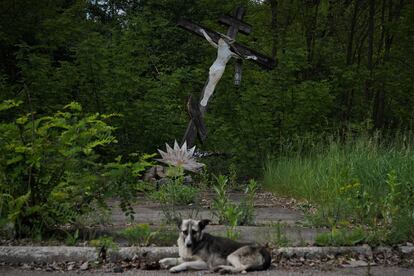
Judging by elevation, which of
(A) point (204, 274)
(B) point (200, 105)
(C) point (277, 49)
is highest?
(C) point (277, 49)

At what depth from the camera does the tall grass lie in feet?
24.7

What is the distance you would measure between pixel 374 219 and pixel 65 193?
142 inches

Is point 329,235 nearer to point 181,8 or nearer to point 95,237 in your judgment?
point 95,237

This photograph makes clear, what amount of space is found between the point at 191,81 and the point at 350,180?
1140cm

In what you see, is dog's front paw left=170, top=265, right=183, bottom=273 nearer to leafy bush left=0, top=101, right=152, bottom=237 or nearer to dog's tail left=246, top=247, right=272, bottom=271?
dog's tail left=246, top=247, right=272, bottom=271

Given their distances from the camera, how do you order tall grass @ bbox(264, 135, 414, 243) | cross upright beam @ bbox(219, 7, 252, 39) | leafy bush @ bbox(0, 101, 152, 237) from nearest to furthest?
leafy bush @ bbox(0, 101, 152, 237) → tall grass @ bbox(264, 135, 414, 243) → cross upright beam @ bbox(219, 7, 252, 39)

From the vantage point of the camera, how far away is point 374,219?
733cm

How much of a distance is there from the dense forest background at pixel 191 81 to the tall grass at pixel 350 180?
1.56 metres

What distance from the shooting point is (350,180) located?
848cm

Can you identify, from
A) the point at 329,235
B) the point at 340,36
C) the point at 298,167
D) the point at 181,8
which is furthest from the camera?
the point at 340,36

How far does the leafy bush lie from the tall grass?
9.03 ft

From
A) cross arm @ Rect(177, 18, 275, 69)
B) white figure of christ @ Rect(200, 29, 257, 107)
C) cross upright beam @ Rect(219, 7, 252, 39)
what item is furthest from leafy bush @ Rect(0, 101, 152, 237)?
cross upright beam @ Rect(219, 7, 252, 39)

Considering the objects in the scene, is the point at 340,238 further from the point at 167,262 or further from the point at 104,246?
the point at 104,246

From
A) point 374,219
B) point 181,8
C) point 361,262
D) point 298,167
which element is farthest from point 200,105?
point 181,8
